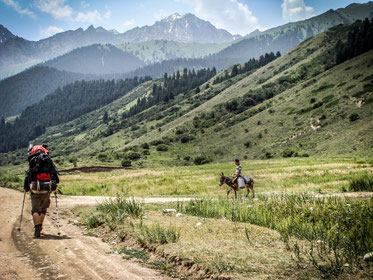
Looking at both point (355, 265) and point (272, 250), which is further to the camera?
point (272, 250)

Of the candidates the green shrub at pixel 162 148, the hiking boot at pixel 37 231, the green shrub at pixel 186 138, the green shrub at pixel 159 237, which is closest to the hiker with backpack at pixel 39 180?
the hiking boot at pixel 37 231

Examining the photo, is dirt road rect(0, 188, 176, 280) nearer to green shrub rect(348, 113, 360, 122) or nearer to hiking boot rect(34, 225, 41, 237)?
hiking boot rect(34, 225, 41, 237)

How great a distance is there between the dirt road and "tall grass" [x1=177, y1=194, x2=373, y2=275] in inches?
143

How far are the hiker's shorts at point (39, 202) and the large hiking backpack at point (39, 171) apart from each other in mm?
258

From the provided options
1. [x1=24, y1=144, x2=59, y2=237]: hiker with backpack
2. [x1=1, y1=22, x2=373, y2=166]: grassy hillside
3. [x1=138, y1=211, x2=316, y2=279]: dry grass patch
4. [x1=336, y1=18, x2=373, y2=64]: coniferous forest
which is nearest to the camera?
[x1=138, y1=211, x2=316, y2=279]: dry grass patch

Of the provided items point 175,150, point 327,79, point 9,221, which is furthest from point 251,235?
point 327,79

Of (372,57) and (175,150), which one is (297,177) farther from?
(372,57)

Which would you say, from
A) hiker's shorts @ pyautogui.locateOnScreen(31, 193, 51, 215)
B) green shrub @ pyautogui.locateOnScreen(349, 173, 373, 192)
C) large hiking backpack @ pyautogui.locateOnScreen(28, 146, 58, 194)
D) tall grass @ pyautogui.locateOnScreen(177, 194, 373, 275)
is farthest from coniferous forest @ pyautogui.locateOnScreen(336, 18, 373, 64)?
hiker's shorts @ pyautogui.locateOnScreen(31, 193, 51, 215)

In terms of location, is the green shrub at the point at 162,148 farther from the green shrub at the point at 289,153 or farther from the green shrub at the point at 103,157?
the green shrub at the point at 289,153

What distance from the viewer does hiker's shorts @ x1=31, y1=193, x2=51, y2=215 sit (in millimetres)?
9795

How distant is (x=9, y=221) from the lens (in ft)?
36.6

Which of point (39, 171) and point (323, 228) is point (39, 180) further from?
point (323, 228)

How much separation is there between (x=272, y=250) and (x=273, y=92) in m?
125

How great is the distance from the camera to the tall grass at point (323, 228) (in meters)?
6.14
